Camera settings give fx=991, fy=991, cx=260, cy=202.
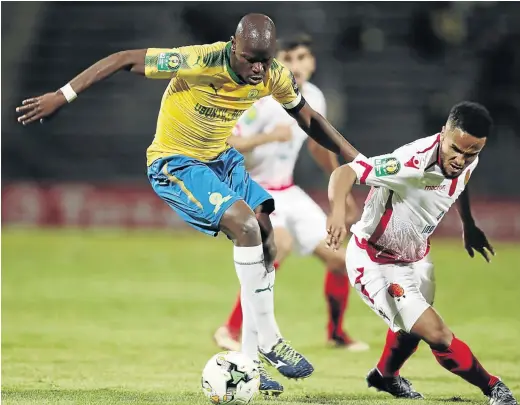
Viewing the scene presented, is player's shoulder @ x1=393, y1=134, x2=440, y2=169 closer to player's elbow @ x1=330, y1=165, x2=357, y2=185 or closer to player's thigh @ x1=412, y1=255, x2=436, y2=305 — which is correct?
player's elbow @ x1=330, y1=165, x2=357, y2=185

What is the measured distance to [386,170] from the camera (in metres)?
5.32

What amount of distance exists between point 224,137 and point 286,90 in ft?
1.58

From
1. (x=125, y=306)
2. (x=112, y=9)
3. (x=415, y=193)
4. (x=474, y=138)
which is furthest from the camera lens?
(x=112, y=9)

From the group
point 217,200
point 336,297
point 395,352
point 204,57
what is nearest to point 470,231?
point 395,352

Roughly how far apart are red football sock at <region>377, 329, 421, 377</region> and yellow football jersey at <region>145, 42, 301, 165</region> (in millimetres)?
1515

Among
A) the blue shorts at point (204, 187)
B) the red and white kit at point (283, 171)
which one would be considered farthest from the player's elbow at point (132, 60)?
the red and white kit at point (283, 171)

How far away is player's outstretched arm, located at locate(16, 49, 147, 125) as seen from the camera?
205 inches

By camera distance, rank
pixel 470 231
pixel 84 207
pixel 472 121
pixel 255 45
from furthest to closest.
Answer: pixel 84 207, pixel 470 231, pixel 255 45, pixel 472 121

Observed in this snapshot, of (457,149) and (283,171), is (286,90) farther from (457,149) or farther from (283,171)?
(283,171)

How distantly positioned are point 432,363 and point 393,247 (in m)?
1.88

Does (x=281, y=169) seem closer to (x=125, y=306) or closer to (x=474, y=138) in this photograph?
(x=125, y=306)

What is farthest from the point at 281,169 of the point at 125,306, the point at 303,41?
the point at 125,306

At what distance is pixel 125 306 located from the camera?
33.2 ft

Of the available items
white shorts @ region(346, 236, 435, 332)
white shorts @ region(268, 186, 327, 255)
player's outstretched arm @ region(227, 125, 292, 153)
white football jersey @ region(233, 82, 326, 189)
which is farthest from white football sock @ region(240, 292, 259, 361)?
white football jersey @ region(233, 82, 326, 189)
